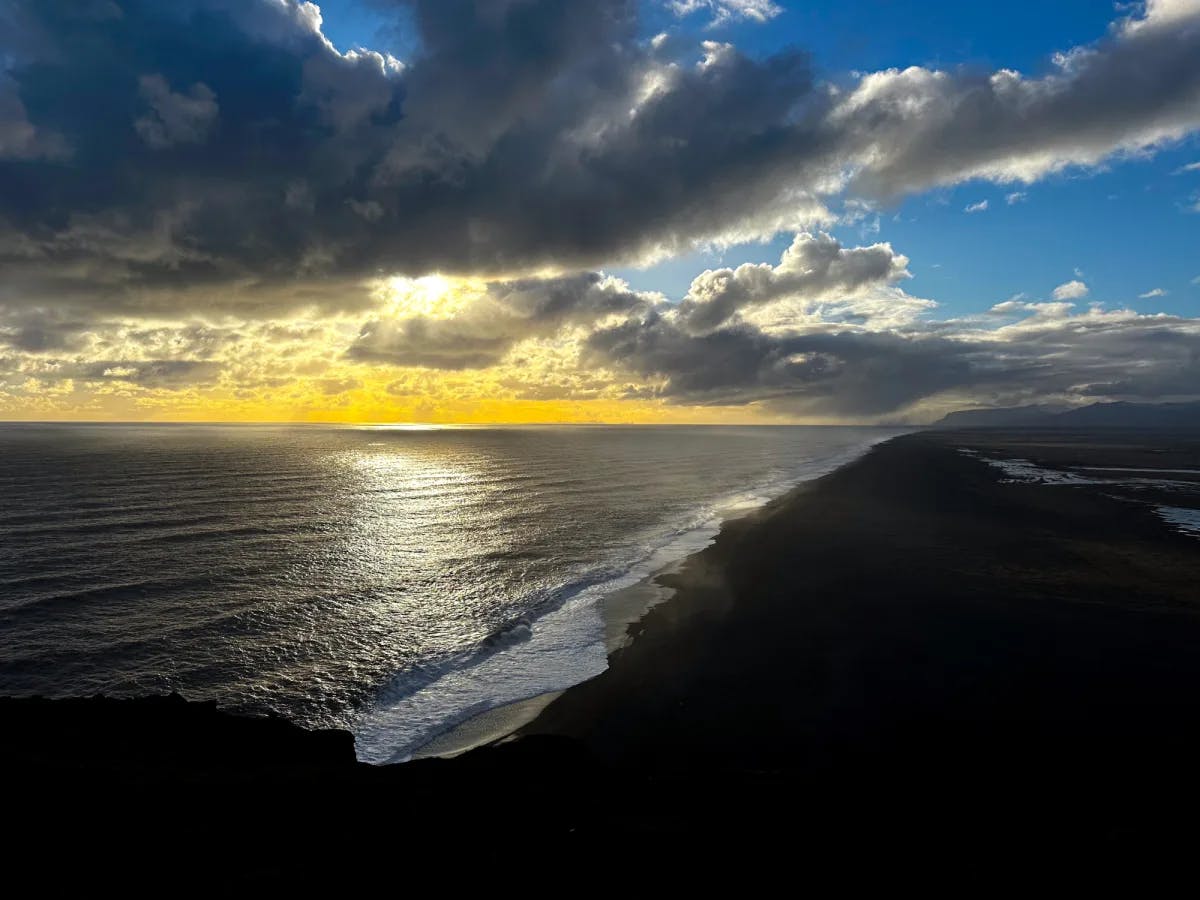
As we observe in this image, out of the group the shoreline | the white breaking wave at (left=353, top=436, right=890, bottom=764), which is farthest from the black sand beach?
the white breaking wave at (left=353, top=436, right=890, bottom=764)

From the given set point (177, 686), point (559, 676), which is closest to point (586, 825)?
point (559, 676)

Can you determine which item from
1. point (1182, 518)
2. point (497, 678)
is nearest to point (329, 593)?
point (497, 678)

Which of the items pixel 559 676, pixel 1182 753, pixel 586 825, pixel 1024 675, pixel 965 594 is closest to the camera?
pixel 586 825

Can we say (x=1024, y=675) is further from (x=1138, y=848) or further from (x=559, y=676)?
(x=559, y=676)

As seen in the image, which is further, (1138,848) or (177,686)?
(177,686)

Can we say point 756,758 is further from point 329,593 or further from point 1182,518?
point 1182,518

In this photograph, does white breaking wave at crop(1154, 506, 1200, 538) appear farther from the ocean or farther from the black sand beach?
the ocean
